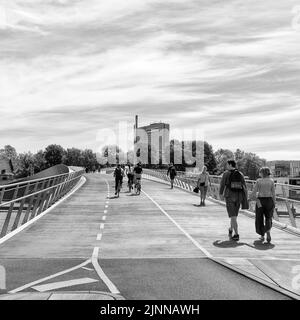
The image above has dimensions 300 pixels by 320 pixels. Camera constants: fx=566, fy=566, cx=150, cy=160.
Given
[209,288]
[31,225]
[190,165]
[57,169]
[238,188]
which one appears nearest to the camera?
[209,288]

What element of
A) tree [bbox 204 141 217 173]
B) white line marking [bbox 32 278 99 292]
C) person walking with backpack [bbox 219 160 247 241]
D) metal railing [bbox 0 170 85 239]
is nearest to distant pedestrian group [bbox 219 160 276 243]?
person walking with backpack [bbox 219 160 247 241]

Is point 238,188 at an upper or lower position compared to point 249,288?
upper

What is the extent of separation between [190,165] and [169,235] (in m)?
152

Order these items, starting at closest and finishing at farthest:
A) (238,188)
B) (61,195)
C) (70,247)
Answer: (70,247)
(238,188)
(61,195)

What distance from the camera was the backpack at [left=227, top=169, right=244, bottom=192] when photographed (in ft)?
44.7

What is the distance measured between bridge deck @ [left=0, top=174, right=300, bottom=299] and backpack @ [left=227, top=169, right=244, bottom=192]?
1276 mm

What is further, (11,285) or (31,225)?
(31,225)

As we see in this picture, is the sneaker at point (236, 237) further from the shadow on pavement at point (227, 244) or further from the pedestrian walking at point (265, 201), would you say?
the pedestrian walking at point (265, 201)

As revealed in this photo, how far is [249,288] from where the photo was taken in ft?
26.4

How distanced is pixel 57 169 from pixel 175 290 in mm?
43552

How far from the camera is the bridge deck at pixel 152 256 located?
817cm

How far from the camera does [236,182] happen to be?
44.8ft
